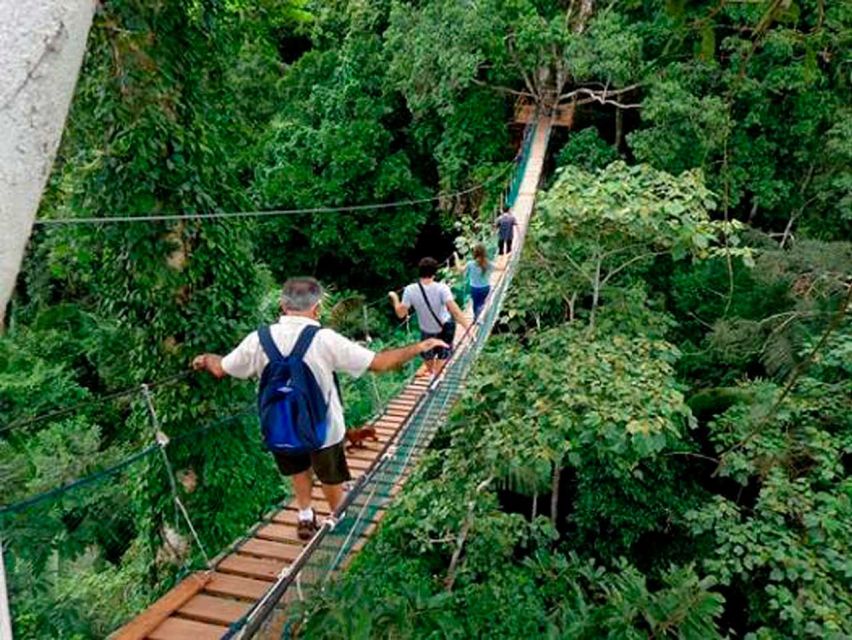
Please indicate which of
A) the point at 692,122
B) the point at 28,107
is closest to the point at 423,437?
the point at 28,107

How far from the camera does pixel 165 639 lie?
1.93 metres

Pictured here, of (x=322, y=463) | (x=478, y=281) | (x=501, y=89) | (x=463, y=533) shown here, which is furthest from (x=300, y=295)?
(x=501, y=89)

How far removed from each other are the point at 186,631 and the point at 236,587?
0.23 meters

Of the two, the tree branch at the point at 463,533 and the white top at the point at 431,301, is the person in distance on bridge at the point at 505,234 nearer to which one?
the tree branch at the point at 463,533

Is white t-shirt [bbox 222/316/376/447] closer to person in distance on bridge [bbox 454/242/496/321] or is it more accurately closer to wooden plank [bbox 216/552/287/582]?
wooden plank [bbox 216/552/287/582]

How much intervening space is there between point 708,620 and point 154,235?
9.52 feet

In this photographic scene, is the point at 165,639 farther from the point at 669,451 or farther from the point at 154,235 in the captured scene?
the point at 669,451

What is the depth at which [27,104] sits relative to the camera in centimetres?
52

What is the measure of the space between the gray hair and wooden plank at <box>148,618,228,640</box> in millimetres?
933

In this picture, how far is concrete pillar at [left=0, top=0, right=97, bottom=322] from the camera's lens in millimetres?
510

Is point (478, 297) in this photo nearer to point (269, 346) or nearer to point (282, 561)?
point (282, 561)

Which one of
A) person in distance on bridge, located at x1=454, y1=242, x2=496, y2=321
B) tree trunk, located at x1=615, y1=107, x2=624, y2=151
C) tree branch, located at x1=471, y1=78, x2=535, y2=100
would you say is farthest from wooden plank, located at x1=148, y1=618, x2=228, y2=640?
tree branch, located at x1=471, y1=78, x2=535, y2=100

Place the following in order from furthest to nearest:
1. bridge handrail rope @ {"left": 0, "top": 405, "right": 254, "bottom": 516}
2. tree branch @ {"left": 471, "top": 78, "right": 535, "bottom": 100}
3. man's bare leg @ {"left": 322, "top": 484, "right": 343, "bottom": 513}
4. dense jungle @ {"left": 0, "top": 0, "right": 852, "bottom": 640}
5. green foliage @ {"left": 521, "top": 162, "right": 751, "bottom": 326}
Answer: tree branch @ {"left": 471, "top": 78, "right": 535, "bottom": 100} → green foliage @ {"left": 521, "top": 162, "right": 751, "bottom": 326} → dense jungle @ {"left": 0, "top": 0, "right": 852, "bottom": 640} → man's bare leg @ {"left": 322, "top": 484, "right": 343, "bottom": 513} → bridge handrail rope @ {"left": 0, "top": 405, "right": 254, "bottom": 516}

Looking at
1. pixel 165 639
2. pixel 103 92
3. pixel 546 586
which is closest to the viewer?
pixel 165 639
